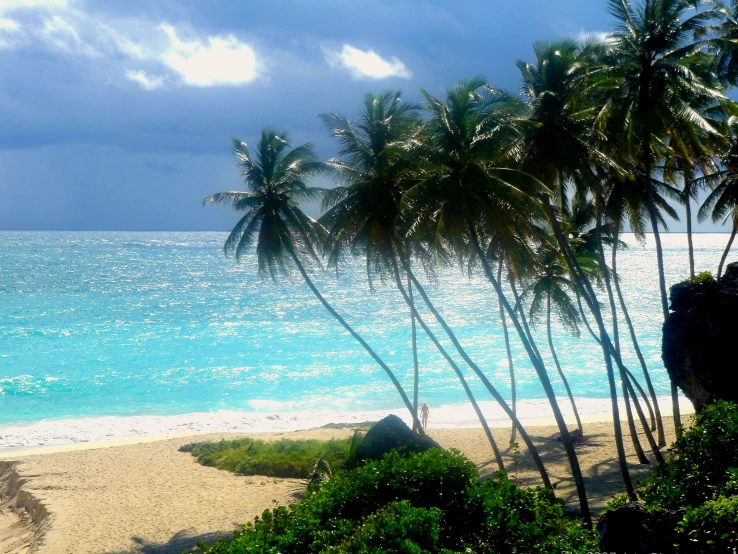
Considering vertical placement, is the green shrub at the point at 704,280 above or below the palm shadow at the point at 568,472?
above

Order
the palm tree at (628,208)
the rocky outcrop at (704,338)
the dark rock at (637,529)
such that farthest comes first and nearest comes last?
1. the palm tree at (628,208)
2. the rocky outcrop at (704,338)
3. the dark rock at (637,529)

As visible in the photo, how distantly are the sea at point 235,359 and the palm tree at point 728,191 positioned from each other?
8.25 ft

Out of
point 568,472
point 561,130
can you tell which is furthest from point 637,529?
point 568,472

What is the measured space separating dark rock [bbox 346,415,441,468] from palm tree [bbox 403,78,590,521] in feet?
10.5

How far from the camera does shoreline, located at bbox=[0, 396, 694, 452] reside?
93.7 feet

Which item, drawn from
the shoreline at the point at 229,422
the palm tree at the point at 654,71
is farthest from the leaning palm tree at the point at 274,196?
the shoreline at the point at 229,422

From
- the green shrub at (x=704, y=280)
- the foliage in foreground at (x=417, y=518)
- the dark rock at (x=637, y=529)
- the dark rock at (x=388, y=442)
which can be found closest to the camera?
the dark rock at (x=637, y=529)

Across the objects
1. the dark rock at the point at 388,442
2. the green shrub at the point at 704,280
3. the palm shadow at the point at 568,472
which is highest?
the green shrub at the point at 704,280

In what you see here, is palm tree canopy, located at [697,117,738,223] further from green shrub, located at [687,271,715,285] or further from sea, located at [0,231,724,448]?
green shrub, located at [687,271,715,285]

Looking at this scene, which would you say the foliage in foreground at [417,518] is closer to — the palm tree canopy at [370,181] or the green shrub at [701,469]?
the green shrub at [701,469]

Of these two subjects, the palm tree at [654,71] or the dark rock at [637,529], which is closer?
the dark rock at [637,529]

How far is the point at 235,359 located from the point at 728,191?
34.4m

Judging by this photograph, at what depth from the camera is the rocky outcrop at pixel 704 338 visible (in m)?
12.7

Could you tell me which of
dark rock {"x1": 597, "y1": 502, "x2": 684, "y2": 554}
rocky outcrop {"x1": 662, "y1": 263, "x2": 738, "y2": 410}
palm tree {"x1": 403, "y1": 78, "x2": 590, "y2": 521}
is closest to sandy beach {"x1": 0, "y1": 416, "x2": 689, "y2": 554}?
rocky outcrop {"x1": 662, "y1": 263, "x2": 738, "y2": 410}
